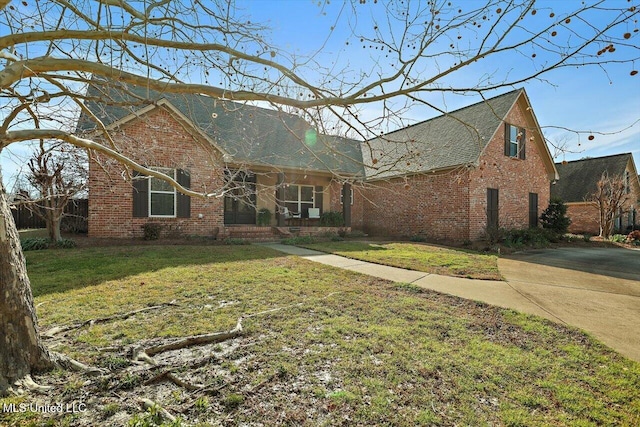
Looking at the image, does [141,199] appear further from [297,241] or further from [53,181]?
[297,241]

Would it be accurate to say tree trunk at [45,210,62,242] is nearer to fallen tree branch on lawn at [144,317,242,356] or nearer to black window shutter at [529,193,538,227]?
fallen tree branch on lawn at [144,317,242,356]

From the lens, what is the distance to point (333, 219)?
1612 cm

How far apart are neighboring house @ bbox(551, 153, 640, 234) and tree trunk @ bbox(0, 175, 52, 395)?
2638 centimetres

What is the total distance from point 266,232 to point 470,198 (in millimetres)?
9152

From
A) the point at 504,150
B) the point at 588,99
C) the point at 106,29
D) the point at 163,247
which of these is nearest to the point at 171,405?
the point at 106,29

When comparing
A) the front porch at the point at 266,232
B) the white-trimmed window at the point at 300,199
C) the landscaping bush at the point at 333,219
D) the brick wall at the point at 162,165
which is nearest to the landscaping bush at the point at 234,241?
the front porch at the point at 266,232

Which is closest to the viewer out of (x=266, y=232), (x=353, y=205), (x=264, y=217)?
(x=266, y=232)

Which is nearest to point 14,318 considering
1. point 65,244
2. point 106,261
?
point 106,261

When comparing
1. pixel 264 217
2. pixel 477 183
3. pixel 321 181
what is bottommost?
pixel 264 217

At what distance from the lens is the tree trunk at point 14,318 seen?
2338 mm

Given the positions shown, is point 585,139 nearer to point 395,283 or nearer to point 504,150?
point 395,283

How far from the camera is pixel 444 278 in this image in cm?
654

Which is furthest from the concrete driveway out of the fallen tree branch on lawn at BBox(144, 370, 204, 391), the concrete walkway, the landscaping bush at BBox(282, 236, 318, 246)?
the landscaping bush at BBox(282, 236, 318, 246)

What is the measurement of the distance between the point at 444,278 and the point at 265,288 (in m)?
3.81
